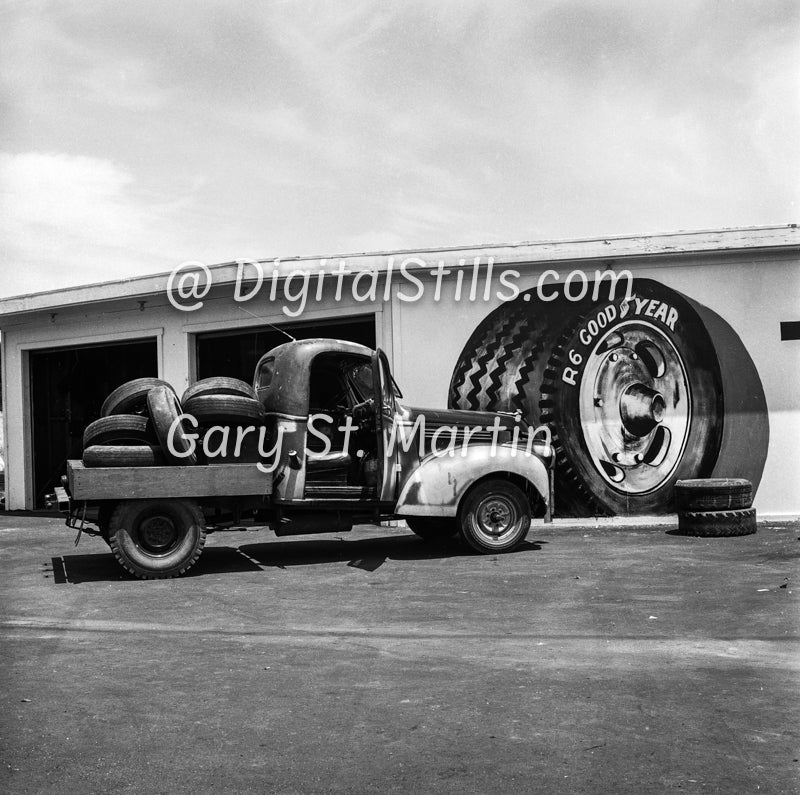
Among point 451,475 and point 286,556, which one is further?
point 286,556

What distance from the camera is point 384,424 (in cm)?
998

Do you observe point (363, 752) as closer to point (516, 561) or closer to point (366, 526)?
point (516, 561)

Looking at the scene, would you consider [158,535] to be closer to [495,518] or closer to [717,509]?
[495,518]

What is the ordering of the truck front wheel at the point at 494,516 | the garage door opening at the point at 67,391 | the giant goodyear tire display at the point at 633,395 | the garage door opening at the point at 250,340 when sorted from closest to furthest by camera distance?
the truck front wheel at the point at 494,516, the giant goodyear tire display at the point at 633,395, the garage door opening at the point at 250,340, the garage door opening at the point at 67,391

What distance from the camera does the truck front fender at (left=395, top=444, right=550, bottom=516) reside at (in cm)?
1031

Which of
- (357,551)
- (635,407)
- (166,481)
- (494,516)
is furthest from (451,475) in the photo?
(635,407)

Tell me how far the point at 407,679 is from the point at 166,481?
14.6 ft

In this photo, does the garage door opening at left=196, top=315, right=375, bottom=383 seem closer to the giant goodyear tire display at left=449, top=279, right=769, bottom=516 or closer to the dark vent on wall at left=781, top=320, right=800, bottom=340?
the giant goodyear tire display at left=449, top=279, right=769, bottom=516

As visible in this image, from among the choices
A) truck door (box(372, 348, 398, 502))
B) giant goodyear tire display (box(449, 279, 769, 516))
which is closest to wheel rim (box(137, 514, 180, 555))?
truck door (box(372, 348, 398, 502))

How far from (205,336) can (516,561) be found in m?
8.24

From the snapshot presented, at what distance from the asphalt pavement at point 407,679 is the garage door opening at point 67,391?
9.41 metres

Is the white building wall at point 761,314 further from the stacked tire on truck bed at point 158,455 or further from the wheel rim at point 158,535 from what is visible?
the wheel rim at point 158,535

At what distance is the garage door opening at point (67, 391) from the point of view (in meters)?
Result: 18.3

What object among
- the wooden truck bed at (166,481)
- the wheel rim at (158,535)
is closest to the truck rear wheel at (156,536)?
the wheel rim at (158,535)
